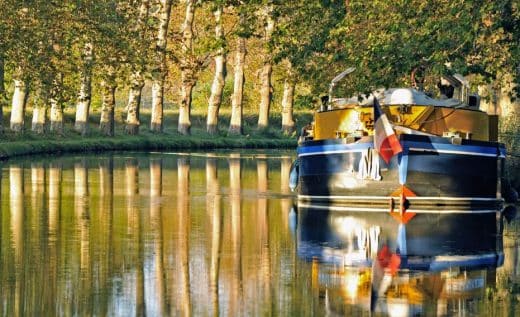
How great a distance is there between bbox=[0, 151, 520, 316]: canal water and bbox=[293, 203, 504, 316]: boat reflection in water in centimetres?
2

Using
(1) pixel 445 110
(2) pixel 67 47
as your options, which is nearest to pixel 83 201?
(1) pixel 445 110

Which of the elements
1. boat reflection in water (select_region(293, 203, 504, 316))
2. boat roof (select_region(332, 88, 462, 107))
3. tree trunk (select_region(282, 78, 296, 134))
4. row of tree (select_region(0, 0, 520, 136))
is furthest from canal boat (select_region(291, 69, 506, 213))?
tree trunk (select_region(282, 78, 296, 134))


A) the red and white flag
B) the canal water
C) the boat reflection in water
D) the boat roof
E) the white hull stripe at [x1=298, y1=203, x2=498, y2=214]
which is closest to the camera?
the canal water

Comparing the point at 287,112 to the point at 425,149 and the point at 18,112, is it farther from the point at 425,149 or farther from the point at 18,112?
the point at 425,149

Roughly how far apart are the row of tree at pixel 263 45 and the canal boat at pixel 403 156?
909 millimetres

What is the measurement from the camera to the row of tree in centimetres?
3064

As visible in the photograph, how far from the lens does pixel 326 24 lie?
39.2 metres

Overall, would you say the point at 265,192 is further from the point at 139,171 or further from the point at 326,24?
the point at 139,171

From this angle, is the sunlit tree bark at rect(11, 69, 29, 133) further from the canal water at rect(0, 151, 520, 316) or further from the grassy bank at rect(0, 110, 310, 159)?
the canal water at rect(0, 151, 520, 316)

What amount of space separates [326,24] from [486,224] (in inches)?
531

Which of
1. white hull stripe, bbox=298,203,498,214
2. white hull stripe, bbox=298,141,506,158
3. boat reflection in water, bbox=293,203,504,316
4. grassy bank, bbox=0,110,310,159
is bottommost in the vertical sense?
boat reflection in water, bbox=293,203,504,316

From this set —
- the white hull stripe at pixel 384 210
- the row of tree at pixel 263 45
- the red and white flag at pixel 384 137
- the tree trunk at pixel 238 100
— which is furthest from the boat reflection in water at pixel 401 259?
the tree trunk at pixel 238 100

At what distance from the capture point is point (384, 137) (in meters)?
30.2

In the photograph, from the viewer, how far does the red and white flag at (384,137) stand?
30203mm
